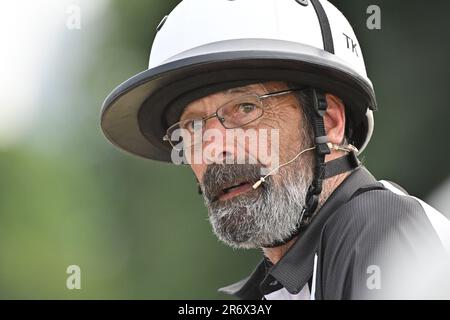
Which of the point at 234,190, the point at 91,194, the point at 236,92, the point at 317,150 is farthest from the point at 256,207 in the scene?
the point at 91,194

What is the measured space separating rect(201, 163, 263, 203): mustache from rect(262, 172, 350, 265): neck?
0.27m

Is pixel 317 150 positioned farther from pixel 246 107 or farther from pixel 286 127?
pixel 246 107

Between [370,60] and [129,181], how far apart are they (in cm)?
330

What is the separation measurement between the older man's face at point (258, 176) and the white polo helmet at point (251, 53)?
4.4 inches

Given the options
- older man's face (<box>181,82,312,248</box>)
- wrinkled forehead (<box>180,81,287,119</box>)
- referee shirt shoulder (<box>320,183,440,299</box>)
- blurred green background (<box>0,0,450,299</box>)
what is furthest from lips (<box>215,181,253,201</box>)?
blurred green background (<box>0,0,450,299</box>)

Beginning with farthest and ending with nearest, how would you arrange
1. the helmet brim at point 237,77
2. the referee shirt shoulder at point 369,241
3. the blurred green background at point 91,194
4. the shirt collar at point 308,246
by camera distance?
the blurred green background at point 91,194, the helmet brim at point 237,77, the shirt collar at point 308,246, the referee shirt shoulder at point 369,241

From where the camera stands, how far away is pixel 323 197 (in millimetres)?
3346

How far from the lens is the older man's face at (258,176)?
3.24 metres

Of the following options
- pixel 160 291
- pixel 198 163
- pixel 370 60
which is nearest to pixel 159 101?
pixel 198 163

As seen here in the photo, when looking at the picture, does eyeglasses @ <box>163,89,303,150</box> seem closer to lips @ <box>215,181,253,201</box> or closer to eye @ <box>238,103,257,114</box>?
eye @ <box>238,103,257,114</box>

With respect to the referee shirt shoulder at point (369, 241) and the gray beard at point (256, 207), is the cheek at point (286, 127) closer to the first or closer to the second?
the gray beard at point (256, 207)

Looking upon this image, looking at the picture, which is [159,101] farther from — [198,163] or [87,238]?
[87,238]

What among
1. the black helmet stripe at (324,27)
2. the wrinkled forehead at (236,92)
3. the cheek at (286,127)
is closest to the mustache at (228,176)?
the cheek at (286,127)

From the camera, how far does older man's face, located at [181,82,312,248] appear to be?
3.24 meters
